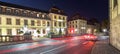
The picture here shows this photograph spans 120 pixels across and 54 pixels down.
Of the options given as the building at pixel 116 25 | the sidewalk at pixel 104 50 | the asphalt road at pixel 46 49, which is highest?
the building at pixel 116 25

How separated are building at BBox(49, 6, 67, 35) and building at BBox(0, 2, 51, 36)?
2.55 m

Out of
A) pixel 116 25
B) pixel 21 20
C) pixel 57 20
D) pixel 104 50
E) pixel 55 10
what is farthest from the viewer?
pixel 55 10

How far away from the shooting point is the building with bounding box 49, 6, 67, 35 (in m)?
73.8

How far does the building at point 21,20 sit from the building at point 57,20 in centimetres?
255

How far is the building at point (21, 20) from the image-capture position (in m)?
50.0

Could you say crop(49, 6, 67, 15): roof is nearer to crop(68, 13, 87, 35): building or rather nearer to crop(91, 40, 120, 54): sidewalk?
crop(68, 13, 87, 35): building

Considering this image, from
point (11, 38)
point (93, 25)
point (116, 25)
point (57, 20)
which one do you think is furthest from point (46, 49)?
point (93, 25)

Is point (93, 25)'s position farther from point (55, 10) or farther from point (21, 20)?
point (21, 20)

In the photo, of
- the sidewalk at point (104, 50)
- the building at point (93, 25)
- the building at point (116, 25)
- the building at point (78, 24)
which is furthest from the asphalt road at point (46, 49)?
the building at point (93, 25)

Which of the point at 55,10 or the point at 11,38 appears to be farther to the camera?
the point at 55,10

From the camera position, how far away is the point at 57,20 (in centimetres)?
7656

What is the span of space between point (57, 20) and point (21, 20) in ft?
73.3

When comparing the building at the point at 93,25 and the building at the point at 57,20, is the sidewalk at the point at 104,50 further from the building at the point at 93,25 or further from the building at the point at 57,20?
the building at the point at 93,25

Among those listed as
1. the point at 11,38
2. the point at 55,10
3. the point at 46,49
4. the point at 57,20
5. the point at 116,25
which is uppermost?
the point at 55,10
